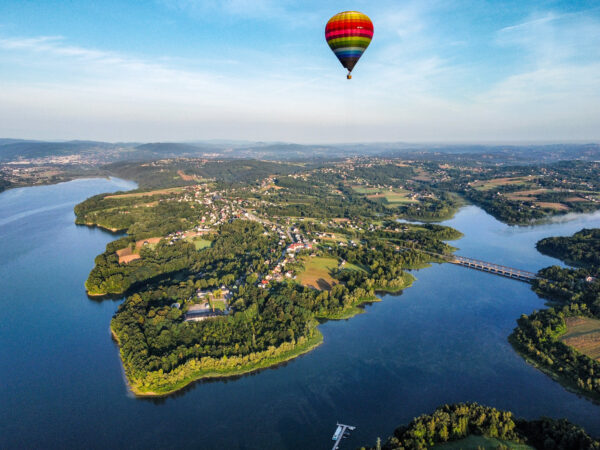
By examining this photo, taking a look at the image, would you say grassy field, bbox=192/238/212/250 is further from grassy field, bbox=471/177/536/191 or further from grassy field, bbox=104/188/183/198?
grassy field, bbox=471/177/536/191

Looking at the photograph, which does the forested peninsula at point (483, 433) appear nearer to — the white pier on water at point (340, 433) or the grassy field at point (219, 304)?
the white pier on water at point (340, 433)

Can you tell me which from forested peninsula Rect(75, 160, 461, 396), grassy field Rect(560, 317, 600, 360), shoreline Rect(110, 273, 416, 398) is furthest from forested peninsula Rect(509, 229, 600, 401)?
shoreline Rect(110, 273, 416, 398)

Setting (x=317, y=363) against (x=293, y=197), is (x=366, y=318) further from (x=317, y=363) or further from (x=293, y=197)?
(x=293, y=197)

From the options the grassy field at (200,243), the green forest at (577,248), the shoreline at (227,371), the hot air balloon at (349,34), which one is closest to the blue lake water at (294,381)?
the shoreline at (227,371)

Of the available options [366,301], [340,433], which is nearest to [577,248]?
[366,301]

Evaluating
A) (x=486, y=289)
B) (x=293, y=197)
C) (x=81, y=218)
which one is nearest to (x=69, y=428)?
(x=486, y=289)

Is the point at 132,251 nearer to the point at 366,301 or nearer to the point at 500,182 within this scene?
the point at 366,301
